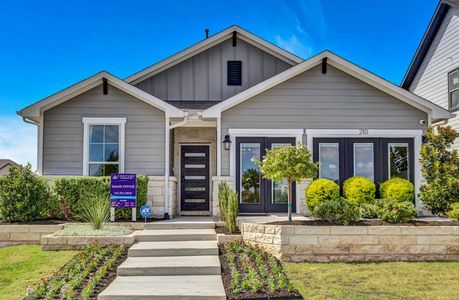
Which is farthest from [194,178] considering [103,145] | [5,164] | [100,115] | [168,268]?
[5,164]

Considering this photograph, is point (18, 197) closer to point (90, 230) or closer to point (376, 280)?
point (90, 230)

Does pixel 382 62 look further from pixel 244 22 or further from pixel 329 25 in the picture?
pixel 244 22

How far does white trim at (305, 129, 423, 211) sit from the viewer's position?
1098 cm

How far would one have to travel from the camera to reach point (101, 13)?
15227mm

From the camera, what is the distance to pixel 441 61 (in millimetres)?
13508

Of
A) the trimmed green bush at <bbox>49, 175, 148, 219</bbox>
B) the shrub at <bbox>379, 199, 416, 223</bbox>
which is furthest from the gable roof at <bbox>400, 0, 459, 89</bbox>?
the trimmed green bush at <bbox>49, 175, 148, 219</bbox>

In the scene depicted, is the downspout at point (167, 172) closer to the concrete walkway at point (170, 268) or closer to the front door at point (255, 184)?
the concrete walkway at point (170, 268)

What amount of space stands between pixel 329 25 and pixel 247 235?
39.8 feet

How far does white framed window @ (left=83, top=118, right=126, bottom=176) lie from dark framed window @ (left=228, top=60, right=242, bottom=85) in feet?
14.2

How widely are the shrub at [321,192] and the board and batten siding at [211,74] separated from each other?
4.57 meters

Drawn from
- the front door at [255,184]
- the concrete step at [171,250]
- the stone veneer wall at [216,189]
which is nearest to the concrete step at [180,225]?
the stone veneer wall at [216,189]

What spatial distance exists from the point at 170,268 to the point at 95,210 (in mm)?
2976

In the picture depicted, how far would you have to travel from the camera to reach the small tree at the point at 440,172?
1009cm

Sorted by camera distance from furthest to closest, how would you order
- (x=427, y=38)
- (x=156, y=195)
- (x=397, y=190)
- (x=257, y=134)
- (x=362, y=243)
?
(x=427, y=38)
(x=257, y=134)
(x=156, y=195)
(x=397, y=190)
(x=362, y=243)
